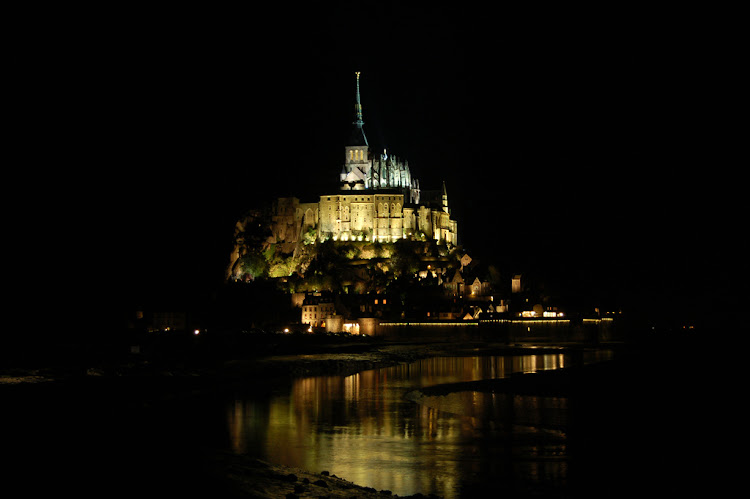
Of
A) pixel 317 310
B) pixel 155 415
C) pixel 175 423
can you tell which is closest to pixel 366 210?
pixel 317 310

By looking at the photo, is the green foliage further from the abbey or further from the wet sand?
the wet sand

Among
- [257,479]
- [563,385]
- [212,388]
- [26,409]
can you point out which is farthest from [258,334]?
[257,479]

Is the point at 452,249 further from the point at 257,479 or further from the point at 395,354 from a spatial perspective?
the point at 257,479

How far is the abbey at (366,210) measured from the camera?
76188mm

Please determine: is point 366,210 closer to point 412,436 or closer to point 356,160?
point 356,160

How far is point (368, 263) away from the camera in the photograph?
235 feet

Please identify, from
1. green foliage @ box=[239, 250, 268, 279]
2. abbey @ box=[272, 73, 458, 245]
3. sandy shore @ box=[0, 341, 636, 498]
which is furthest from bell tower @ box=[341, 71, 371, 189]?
sandy shore @ box=[0, 341, 636, 498]

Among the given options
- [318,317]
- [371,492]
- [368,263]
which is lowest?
[371,492]

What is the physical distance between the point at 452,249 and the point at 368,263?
11650 millimetres

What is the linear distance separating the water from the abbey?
49435mm

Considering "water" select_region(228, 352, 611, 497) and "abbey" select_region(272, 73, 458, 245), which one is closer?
"water" select_region(228, 352, 611, 497)

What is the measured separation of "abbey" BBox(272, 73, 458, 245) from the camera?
250 ft

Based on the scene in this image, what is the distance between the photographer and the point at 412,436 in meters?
16.2

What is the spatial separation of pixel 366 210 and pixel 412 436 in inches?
2389
